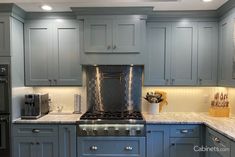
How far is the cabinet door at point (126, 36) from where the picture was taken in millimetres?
3082

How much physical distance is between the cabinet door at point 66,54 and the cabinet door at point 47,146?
83cm

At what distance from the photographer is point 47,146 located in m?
2.93

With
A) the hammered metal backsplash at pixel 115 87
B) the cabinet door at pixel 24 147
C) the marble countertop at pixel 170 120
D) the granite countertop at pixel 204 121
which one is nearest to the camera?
the granite countertop at pixel 204 121

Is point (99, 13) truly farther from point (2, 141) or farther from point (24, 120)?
point (2, 141)

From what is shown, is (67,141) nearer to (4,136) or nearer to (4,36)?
(4,136)

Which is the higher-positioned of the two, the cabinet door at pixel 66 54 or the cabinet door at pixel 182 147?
the cabinet door at pixel 66 54

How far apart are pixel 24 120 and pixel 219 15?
3.16 meters

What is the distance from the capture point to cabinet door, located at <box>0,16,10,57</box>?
285 centimetres

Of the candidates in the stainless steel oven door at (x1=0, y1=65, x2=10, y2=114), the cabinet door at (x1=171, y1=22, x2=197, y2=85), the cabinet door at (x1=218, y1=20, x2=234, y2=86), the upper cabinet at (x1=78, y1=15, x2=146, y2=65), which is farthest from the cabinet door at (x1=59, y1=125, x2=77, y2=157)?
the cabinet door at (x1=218, y1=20, x2=234, y2=86)

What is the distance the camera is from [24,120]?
295 cm

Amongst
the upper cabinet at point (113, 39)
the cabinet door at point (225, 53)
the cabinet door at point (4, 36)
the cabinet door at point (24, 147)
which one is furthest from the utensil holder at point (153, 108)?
the cabinet door at point (4, 36)

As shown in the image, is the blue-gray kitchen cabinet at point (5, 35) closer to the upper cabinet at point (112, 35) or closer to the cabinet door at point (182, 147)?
the upper cabinet at point (112, 35)

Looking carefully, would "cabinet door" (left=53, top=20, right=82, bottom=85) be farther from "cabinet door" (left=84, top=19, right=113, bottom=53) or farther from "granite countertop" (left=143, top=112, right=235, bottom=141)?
"granite countertop" (left=143, top=112, right=235, bottom=141)

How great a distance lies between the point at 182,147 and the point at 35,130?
2.00m
